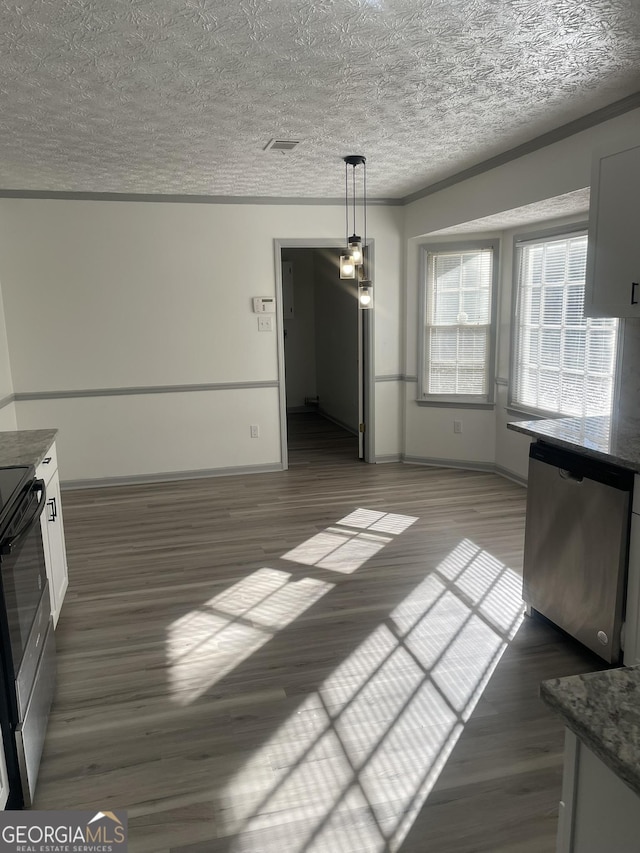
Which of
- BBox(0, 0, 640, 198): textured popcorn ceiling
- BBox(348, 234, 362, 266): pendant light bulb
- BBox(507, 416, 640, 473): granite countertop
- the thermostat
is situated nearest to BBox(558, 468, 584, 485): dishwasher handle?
BBox(507, 416, 640, 473): granite countertop

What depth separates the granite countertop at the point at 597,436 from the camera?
8.18 ft

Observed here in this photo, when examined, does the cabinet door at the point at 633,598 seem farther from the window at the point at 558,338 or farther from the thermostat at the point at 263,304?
the thermostat at the point at 263,304

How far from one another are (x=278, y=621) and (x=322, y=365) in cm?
620

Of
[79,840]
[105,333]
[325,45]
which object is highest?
[325,45]

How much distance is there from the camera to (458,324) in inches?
231

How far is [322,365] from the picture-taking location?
907cm

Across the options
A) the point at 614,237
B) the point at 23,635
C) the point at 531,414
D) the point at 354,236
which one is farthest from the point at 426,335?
the point at 23,635

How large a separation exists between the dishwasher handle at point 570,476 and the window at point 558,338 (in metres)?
1.80

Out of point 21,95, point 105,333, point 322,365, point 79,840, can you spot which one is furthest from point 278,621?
point 322,365

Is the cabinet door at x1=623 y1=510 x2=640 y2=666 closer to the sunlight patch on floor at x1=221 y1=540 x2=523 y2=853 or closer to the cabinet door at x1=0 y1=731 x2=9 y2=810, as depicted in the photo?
the sunlight patch on floor at x1=221 y1=540 x2=523 y2=853

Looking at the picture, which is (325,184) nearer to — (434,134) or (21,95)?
(434,134)

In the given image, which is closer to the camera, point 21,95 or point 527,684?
point 527,684

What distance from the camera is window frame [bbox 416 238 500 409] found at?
559cm

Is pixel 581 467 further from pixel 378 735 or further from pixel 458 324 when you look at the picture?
pixel 458 324
